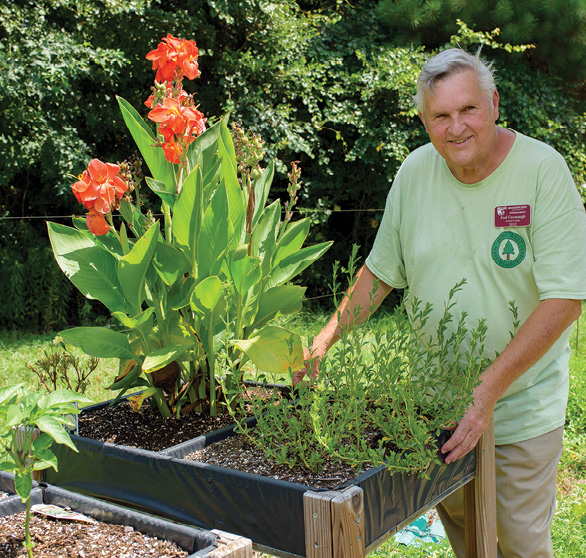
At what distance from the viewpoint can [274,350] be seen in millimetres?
1517

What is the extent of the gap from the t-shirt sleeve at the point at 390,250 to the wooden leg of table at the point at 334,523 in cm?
100

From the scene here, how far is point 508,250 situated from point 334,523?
995mm

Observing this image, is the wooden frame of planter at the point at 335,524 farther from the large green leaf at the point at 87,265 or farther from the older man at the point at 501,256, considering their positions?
the large green leaf at the point at 87,265

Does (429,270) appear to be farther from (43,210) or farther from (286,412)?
(43,210)

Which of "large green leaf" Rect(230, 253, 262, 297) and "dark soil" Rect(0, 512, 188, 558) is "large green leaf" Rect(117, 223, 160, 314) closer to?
"large green leaf" Rect(230, 253, 262, 297)

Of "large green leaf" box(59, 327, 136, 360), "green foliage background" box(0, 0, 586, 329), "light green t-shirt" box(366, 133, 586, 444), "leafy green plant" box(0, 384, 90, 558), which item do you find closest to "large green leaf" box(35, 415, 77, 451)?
"leafy green plant" box(0, 384, 90, 558)

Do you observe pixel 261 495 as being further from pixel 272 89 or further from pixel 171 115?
pixel 272 89

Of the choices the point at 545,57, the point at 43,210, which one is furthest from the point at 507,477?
the point at 545,57

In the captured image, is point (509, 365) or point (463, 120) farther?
point (463, 120)

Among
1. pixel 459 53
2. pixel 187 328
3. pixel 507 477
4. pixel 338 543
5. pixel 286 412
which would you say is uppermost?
pixel 459 53

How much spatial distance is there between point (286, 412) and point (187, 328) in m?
0.39

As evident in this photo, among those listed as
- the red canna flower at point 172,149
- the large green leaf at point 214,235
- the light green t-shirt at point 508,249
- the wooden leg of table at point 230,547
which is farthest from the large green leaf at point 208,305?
the light green t-shirt at point 508,249

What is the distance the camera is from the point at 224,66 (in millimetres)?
6547

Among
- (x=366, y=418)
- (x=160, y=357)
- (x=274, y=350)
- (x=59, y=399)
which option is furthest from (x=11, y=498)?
(x=366, y=418)
